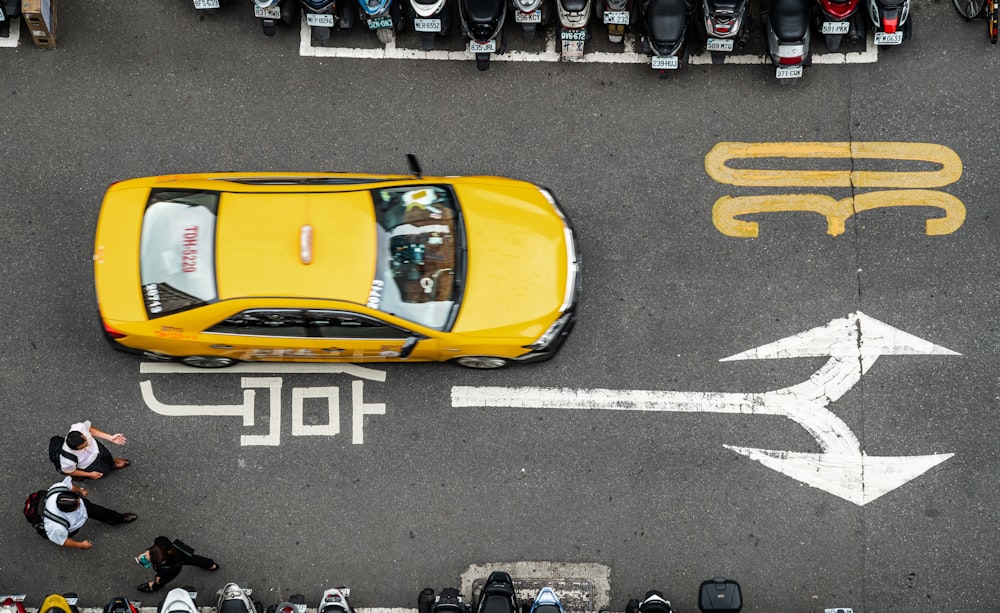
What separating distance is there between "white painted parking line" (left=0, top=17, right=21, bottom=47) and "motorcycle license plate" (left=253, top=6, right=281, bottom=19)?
2.72m

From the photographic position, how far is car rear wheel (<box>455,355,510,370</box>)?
9.43 meters

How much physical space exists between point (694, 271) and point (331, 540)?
474 cm

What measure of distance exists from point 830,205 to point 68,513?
8.33 m

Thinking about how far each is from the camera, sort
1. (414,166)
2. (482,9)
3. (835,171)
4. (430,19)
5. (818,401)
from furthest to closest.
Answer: (835,171) < (430,19) < (482,9) < (818,401) < (414,166)

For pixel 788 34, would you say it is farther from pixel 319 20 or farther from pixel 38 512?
pixel 38 512

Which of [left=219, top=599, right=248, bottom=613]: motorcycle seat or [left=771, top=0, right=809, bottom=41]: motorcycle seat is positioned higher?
[left=771, top=0, right=809, bottom=41]: motorcycle seat

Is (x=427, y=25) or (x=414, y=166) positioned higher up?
(x=427, y=25)

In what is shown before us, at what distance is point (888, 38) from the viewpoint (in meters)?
10.2

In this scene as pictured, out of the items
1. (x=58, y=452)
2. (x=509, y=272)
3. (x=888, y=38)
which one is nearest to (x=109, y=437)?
(x=58, y=452)

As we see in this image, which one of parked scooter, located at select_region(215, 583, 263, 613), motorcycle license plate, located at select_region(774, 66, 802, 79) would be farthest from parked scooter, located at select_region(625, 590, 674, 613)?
motorcycle license plate, located at select_region(774, 66, 802, 79)

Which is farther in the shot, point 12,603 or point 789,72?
point 789,72

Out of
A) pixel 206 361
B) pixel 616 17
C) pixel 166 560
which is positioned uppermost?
pixel 616 17

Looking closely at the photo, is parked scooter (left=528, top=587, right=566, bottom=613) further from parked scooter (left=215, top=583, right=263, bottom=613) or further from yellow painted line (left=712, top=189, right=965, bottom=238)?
yellow painted line (left=712, top=189, right=965, bottom=238)

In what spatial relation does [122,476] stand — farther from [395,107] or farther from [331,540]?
[395,107]
